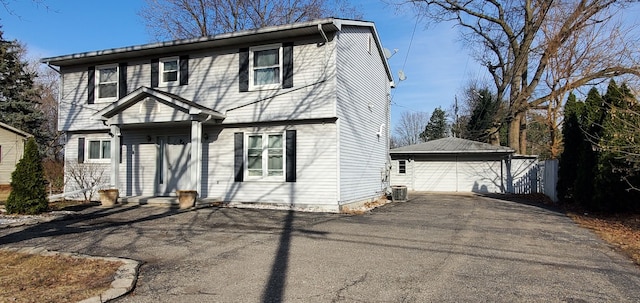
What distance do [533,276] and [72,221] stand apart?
31.2ft

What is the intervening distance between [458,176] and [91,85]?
62.4 ft

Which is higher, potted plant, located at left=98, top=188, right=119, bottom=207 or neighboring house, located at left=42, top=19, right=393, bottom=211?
neighboring house, located at left=42, top=19, right=393, bottom=211

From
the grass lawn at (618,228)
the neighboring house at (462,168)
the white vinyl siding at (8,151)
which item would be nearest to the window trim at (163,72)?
the grass lawn at (618,228)

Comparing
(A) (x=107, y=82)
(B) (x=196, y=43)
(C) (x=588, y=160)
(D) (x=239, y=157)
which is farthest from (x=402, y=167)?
(A) (x=107, y=82)

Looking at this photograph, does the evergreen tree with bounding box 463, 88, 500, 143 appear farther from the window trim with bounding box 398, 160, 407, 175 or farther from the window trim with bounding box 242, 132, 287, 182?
the window trim with bounding box 242, 132, 287, 182

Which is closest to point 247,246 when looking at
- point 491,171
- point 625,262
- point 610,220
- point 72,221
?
point 72,221

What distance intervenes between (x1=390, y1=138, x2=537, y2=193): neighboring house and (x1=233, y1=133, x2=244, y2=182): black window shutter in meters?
13.1

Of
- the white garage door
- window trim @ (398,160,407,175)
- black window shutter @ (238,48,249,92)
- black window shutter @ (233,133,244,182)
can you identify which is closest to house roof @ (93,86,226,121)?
black window shutter @ (233,133,244,182)

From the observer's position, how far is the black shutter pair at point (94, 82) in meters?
14.9

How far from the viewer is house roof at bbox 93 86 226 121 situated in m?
12.3

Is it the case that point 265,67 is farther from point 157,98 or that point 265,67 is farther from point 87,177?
point 87,177

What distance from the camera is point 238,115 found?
13.2m

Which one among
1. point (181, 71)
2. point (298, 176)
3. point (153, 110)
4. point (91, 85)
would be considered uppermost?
point (181, 71)

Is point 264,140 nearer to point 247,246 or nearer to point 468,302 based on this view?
point 247,246
